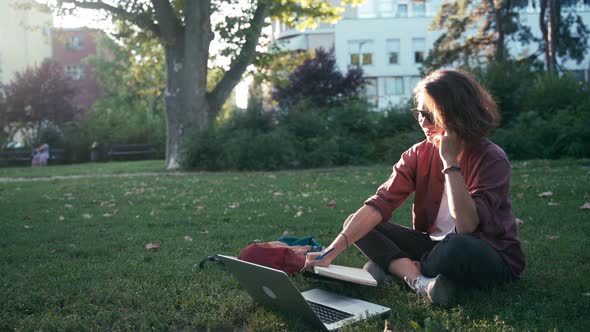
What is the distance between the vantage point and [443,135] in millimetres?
3482

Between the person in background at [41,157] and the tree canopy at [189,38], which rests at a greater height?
Answer: the tree canopy at [189,38]

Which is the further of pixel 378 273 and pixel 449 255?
pixel 378 273

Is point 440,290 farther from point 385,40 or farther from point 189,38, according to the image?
point 385,40

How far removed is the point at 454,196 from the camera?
132 inches

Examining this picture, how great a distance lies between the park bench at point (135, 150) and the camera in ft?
105

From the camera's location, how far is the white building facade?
52031 millimetres

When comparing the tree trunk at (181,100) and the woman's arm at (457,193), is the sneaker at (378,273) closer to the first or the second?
the woman's arm at (457,193)

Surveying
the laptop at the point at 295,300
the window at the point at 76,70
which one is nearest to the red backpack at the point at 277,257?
the laptop at the point at 295,300

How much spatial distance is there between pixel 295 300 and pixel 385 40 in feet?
167

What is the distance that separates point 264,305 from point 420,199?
1184 millimetres

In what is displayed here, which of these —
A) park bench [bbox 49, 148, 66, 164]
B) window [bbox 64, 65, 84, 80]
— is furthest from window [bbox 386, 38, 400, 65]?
window [bbox 64, 65, 84, 80]

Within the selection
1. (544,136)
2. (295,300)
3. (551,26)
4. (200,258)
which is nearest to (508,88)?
(544,136)

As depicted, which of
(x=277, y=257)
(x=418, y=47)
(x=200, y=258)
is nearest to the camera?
(x=277, y=257)

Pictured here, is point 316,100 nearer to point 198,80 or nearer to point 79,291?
point 198,80
